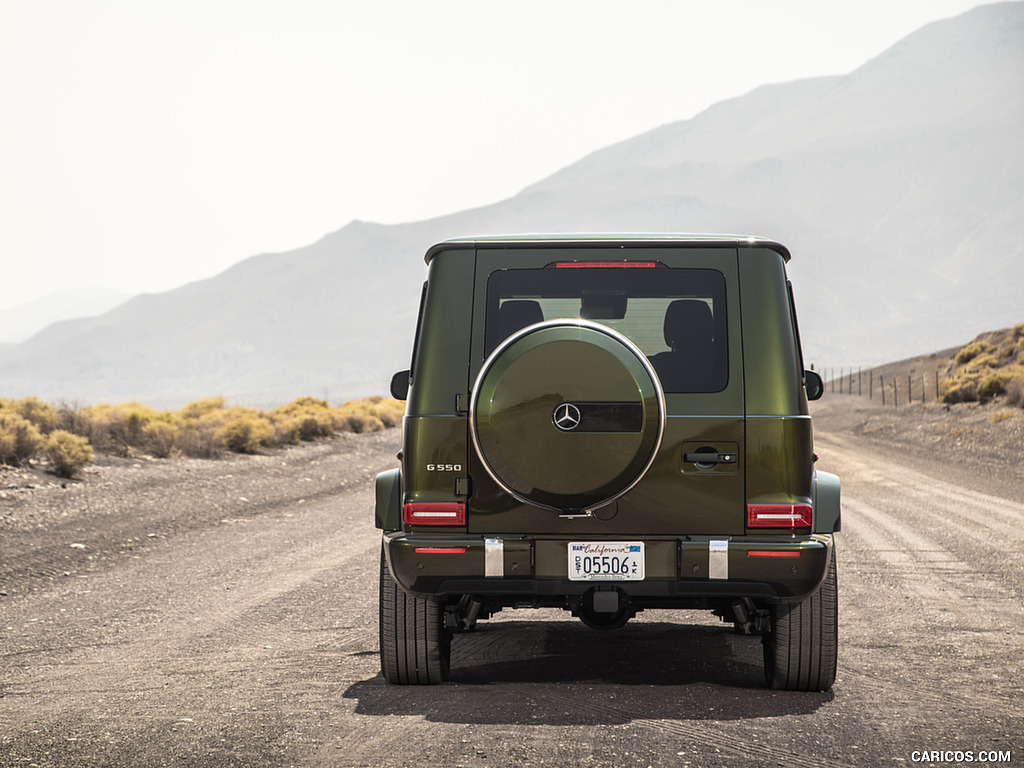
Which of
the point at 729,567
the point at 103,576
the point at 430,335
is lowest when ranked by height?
the point at 103,576

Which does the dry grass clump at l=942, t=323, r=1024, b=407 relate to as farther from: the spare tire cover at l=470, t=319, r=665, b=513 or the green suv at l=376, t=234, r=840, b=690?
the spare tire cover at l=470, t=319, r=665, b=513

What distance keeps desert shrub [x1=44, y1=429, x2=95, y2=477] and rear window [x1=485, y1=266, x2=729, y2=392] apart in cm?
1310

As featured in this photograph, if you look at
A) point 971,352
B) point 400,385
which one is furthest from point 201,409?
point 971,352

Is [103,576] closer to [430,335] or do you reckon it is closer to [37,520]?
[37,520]

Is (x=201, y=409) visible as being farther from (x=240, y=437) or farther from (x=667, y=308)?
(x=667, y=308)

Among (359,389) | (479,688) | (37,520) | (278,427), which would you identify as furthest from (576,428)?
(359,389)

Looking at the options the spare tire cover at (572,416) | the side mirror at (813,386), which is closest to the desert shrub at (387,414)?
the side mirror at (813,386)

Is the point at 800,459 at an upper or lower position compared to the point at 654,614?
upper

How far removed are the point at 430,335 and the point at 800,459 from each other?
1836 mm

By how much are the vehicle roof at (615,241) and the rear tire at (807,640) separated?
163 cm

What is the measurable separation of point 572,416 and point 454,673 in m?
1.97

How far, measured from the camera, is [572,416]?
4.71 m

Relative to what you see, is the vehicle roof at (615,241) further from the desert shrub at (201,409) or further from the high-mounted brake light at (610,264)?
the desert shrub at (201,409)

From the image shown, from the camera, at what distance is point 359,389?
180m
